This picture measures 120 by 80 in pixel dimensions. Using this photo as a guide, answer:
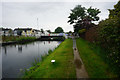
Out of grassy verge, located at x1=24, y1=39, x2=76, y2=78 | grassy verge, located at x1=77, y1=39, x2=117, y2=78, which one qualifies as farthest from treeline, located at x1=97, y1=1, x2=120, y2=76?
grassy verge, located at x1=24, y1=39, x2=76, y2=78

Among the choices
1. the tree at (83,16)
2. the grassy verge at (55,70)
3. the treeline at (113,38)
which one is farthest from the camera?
the tree at (83,16)

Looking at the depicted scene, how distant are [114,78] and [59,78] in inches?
95.5

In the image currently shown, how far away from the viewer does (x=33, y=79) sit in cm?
348

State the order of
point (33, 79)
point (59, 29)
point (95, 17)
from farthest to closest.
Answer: point (59, 29) → point (95, 17) → point (33, 79)

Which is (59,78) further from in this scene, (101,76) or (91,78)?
(101,76)

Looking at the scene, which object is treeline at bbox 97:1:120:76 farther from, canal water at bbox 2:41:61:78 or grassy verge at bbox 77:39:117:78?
canal water at bbox 2:41:61:78

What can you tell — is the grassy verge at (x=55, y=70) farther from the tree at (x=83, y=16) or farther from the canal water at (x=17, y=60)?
the tree at (x=83, y=16)

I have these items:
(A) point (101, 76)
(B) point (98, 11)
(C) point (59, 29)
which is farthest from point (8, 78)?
(C) point (59, 29)

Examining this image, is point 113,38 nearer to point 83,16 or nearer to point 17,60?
point 17,60

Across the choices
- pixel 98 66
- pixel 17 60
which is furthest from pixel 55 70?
pixel 17 60

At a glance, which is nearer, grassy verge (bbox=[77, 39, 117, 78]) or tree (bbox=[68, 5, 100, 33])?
grassy verge (bbox=[77, 39, 117, 78])

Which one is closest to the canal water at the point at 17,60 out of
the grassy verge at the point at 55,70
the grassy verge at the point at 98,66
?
the grassy verge at the point at 55,70

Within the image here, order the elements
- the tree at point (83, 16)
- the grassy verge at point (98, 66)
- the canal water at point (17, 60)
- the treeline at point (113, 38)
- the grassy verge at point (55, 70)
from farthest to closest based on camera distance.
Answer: the tree at point (83, 16) → the canal water at point (17, 60) → the grassy verge at point (55, 70) → the grassy verge at point (98, 66) → the treeline at point (113, 38)

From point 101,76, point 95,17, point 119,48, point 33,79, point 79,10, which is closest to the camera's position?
point 119,48
